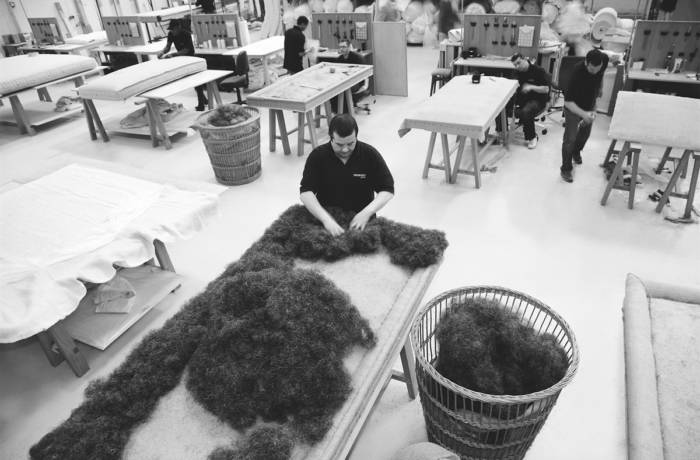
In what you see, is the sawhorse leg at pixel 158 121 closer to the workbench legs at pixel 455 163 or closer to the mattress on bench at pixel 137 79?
the mattress on bench at pixel 137 79

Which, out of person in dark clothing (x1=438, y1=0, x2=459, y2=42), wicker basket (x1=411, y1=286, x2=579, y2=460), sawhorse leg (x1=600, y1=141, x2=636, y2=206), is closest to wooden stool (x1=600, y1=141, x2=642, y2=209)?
sawhorse leg (x1=600, y1=141, x2=636, y2=206)

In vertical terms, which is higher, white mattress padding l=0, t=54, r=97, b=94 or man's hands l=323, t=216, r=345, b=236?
white mattress padding l=0, t=54, r=97, b=94

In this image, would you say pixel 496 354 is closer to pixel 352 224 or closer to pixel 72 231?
pixel 352 224

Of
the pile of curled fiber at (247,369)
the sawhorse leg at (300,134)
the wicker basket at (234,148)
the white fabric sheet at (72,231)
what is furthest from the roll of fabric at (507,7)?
the pile of curled fiber at (247,369)

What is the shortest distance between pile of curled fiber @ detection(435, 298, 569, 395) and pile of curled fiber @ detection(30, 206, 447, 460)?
0.41 metres

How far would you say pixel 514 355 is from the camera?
192 centimetres

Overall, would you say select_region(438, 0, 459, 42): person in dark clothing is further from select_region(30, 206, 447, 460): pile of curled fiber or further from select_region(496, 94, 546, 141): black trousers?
select_region(30, 206, 447, 460): pile of curled fiber

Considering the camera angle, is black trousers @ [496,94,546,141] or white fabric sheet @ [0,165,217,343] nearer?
white fabric sheet @ [0,165,217,343]

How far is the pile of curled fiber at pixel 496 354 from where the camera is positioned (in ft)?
6.02

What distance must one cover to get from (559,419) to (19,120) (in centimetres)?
779

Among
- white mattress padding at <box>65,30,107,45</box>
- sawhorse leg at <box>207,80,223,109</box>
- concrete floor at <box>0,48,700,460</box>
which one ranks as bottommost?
concrete floor at <box>0,48,700,460</box>

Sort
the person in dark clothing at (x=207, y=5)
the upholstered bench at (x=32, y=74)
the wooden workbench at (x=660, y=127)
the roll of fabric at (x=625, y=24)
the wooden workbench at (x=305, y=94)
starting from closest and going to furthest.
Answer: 1. the wooden workbench at (x=660, y=127)
2. the wooden workbench at (x=305, y=94)
3. the upholstered bench at (x=32, y=74)
4. the roll of fabric at (x=625, y=24)
5. the person in dark clothing at (x=207, y=5)

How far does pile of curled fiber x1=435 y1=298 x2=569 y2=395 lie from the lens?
183 centimetres

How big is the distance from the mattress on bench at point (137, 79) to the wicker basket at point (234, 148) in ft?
4.87
